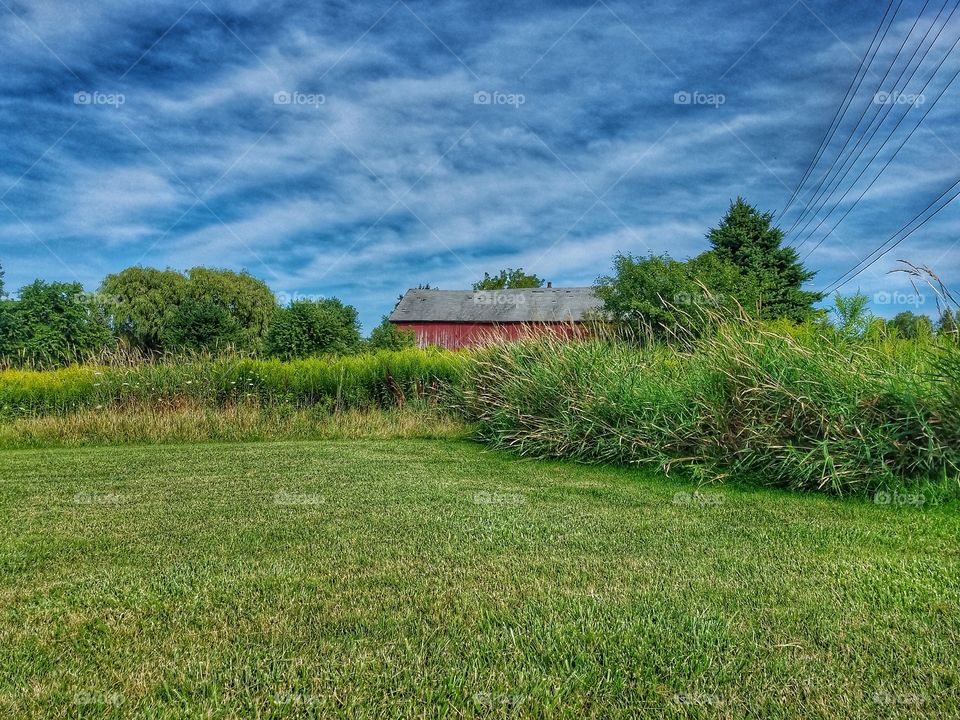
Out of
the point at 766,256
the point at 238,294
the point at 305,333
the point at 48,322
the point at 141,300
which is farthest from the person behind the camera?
the point at 238,294

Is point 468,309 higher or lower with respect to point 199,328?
higher

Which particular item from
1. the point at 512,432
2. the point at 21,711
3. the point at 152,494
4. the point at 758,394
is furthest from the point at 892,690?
the point at 512,432

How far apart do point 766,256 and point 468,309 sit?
18.9 metres

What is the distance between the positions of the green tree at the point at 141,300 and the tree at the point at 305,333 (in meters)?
30.6

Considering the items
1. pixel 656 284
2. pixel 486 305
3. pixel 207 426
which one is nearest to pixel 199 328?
pixel 207 426

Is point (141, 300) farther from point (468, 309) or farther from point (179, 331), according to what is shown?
point (179, 331)

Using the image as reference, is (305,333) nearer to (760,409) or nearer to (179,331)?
(179,331)

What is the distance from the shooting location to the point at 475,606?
2820 millimetres

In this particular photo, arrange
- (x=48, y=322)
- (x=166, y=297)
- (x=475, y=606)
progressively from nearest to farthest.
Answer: (x=475, y=606), (x=48, y=322), (x=166, y=297)

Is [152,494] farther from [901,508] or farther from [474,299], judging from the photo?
[474,299]

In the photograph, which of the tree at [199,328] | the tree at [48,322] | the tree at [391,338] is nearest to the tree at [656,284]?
the tree at [391,338]

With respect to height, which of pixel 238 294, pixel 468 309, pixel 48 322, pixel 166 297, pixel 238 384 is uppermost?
pixel 238 294

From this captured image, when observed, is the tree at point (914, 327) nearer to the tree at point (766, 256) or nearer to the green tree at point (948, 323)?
the green tree at point (948, 323)

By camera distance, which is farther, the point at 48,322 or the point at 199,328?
the point at 48,322
